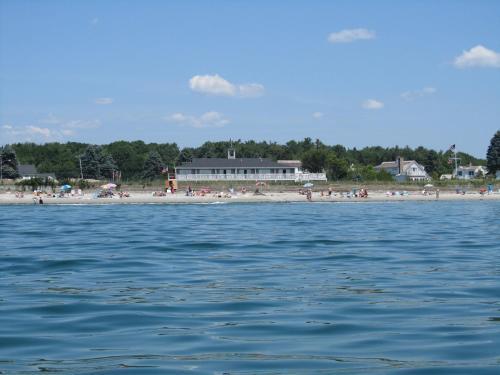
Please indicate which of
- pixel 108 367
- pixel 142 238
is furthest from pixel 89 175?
pixel 108 367

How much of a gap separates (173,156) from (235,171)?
35294 millimetres

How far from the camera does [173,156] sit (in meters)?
121

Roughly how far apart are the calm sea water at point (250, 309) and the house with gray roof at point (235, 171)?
6557 cm

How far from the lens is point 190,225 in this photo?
106 feet

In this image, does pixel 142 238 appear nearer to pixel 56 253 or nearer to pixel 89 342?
pixel 56 253

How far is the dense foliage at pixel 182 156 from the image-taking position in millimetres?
99250

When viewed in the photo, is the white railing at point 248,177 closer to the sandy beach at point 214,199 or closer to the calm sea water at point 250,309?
the sandy beach at point 214,199

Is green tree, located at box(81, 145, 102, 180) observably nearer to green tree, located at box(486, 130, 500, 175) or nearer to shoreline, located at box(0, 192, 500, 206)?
shoreline, located at box(0, 192, 500, 206)

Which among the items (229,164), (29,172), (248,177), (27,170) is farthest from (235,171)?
(27,170)

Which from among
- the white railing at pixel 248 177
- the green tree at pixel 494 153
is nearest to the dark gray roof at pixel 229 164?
the white railing at pixel 248 177

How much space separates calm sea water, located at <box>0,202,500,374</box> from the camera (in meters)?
7.76

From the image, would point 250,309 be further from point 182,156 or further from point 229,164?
point 182,156

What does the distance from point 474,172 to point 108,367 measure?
124 metres

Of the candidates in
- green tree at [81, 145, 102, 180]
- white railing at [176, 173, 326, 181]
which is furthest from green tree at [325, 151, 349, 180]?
green tree at [81, 145, 102, 180]
